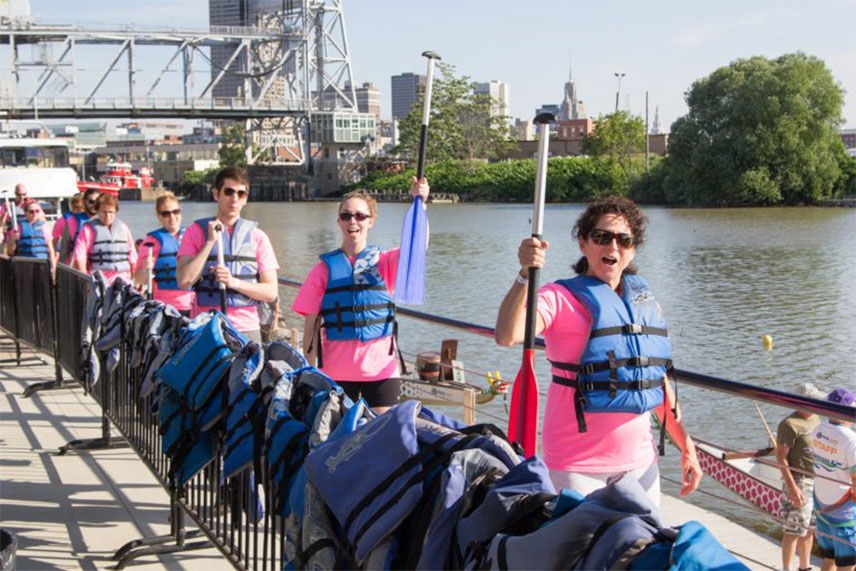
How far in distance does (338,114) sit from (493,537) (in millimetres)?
127349

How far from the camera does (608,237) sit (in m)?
3.85

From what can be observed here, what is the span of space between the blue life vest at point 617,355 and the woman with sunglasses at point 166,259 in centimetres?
424

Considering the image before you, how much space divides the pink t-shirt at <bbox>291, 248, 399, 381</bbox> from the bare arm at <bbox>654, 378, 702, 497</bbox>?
57.7 inches

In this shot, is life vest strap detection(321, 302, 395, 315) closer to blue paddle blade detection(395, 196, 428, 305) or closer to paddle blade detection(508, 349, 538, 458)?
blue paddle blade detection(395, 196, 428, 305)

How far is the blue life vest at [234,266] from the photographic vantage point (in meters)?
6.00

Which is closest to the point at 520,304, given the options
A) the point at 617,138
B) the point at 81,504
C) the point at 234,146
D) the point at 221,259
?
the point at 221,259

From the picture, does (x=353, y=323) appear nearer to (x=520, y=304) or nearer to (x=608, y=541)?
(x=520, y=304)

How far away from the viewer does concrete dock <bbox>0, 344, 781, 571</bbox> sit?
16.5 feet

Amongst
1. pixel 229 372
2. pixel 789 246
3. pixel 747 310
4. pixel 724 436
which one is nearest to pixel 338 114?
pixel 789 246

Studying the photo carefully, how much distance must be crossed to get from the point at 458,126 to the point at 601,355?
107 m

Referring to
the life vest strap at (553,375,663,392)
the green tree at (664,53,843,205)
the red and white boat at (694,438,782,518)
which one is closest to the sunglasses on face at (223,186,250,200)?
the life vest strap at (553,375,663,392)

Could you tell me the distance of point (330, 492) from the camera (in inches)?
105

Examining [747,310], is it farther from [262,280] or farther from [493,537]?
[493,537]

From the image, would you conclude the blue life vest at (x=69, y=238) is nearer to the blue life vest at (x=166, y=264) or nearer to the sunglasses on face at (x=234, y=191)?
the blue life vest at (x=166, y=264)
